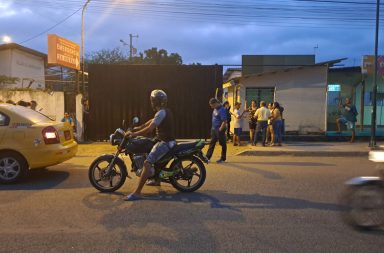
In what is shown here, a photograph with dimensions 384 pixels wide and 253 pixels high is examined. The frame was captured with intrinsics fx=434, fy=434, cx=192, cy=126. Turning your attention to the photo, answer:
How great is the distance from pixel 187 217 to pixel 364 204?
2.27m

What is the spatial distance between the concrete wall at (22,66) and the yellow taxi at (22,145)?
2207 cm

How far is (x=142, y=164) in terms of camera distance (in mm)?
7230

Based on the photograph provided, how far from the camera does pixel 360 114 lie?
19234 millimetres

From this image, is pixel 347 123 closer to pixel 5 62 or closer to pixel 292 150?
pixel 292 150

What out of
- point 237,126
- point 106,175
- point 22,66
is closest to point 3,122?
point 106,175

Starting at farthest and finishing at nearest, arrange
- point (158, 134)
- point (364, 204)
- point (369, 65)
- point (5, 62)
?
point (5, 62), point (369, 65), point (158, 134), point (364, 204)

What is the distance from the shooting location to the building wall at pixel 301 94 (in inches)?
707

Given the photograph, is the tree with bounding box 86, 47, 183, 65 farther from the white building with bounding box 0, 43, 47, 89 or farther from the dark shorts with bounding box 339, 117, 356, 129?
the dark shorts with bounding box 339, 117, 356, 129

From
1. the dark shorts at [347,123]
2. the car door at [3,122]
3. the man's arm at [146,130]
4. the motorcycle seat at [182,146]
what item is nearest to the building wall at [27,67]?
the dark shorts at [347,123]

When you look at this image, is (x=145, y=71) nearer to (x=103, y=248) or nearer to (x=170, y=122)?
(x=170, y=122)

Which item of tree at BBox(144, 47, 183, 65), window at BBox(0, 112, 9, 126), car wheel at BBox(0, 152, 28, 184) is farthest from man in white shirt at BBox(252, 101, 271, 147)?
tree at BBox(144, 47, 183, 65)

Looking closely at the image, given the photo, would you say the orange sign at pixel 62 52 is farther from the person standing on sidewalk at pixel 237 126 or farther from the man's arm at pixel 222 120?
the man's arm at pixel 222 120

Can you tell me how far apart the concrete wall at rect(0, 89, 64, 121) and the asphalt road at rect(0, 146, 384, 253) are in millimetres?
7543

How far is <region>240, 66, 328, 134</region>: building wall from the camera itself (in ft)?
58.9
